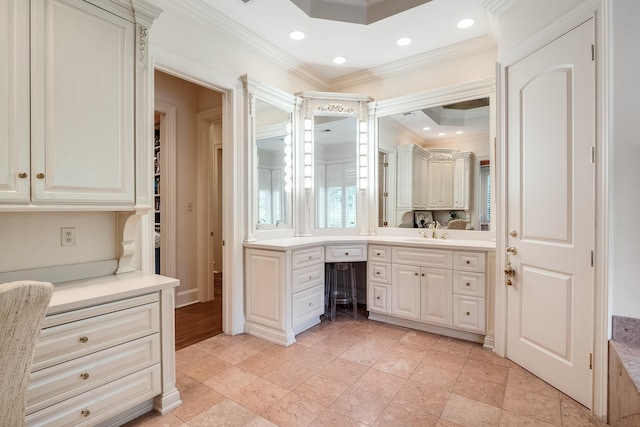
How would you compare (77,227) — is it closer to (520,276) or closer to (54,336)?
(54,336)

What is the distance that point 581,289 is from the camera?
6.21 ft

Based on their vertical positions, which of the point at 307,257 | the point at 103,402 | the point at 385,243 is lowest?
the point at 103,402

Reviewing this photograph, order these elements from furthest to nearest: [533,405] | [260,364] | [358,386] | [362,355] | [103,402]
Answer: [362,355], [260,364], [358,386], [533,405], [103,402]

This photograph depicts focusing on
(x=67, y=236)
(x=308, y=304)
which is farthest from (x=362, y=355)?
(x=67, y=236)

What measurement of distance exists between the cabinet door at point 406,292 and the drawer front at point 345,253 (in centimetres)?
37

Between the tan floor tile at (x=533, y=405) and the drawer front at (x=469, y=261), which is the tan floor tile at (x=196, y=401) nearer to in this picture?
the tan floor tile at (x=533, y=405)

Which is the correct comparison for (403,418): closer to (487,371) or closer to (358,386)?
(358,386)

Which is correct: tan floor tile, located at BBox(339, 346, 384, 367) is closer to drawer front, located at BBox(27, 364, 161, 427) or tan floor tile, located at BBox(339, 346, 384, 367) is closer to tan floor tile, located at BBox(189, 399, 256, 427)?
tan floor tile, located at BBox(189, 399, 256, 427)

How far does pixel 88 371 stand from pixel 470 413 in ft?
6.74

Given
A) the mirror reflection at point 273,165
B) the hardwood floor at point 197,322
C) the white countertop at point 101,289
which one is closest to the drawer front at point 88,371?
the white countertop at point 101,289

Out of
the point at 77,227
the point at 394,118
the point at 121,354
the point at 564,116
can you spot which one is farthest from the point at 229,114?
the point at 564,116

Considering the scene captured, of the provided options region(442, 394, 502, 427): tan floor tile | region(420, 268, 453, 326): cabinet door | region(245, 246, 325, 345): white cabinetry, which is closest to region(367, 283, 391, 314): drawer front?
region(420, 268, 453, 326): cabinet door

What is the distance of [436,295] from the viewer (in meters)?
2.92

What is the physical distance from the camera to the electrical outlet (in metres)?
1.84
